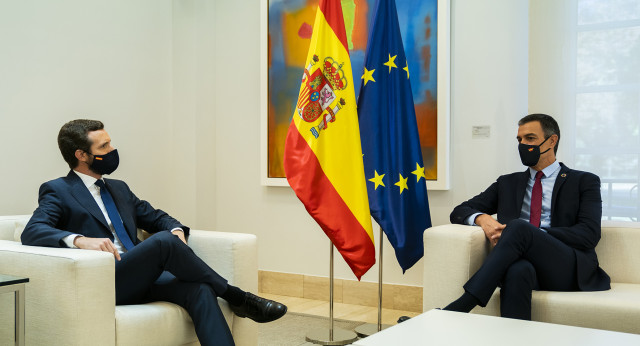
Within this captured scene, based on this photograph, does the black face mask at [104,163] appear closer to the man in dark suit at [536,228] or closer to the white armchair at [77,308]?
the white armchair at [77,308]

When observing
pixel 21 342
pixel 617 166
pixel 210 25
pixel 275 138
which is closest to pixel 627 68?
pixel 617 166

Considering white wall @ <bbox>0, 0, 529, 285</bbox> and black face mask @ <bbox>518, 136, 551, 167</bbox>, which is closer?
black face mask @ <bbox>518, 136, 551, 167</bbox>

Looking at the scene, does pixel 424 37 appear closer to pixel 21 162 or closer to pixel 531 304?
pixel 531 304

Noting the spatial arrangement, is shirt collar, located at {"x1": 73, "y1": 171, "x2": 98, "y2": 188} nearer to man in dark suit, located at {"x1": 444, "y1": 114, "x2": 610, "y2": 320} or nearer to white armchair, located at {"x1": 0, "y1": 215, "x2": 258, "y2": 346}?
white armchair, located at {"x1": 0, "y1": 215, "x2": 258, "y2": 346}

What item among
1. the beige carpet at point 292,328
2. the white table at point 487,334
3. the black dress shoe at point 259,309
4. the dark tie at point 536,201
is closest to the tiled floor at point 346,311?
the beige carpet at point 292,328

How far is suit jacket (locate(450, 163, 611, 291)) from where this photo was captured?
295 cm

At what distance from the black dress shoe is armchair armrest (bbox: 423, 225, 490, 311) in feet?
2.55

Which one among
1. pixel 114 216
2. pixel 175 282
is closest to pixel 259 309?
pixel 175 282

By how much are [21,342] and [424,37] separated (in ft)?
9.73

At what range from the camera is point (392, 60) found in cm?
356

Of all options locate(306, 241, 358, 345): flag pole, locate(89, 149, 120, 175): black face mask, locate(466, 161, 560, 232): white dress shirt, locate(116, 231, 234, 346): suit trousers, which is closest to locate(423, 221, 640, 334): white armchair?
locate(466, 161, 560, 232): white dress shirt

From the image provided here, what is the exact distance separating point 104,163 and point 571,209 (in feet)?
7.63

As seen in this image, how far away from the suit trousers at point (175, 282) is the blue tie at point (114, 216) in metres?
0.29

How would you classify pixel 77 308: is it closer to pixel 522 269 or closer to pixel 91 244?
pixel 91 244
